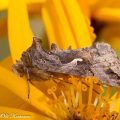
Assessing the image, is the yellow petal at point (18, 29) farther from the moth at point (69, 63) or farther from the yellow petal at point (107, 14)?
the yellow petal at point (107, 14)

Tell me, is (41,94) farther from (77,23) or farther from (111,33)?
(111,33)

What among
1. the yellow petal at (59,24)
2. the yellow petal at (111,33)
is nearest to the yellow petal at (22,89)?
the yellow petal at (59,24)

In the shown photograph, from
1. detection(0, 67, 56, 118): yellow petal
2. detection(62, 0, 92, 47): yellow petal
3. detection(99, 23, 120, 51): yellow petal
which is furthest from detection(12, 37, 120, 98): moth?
detection(99, 23, 120, 51): yellow petal

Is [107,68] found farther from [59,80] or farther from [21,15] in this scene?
[21,15]

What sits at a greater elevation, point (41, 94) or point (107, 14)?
point (107, 14)

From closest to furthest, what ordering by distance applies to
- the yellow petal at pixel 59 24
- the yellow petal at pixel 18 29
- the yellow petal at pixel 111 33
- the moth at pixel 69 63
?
the moth at pixel 69 63
the yellow petal at pixel 18 29
the yellow petal at pixel 59 24
the yellow petal at pixel 111 33

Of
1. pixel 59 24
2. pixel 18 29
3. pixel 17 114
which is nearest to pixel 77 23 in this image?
pixel 59 24

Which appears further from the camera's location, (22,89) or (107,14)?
(107,14)
